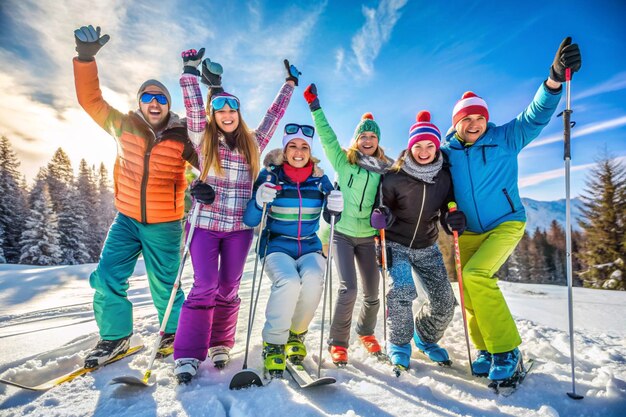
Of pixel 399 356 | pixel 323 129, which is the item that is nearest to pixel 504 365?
pixel 399 356

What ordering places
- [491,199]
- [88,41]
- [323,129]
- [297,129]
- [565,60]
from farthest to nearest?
1. [323,129]
2. [297,129]
3. [491,199]
4. [88,41]
5. [565,60]

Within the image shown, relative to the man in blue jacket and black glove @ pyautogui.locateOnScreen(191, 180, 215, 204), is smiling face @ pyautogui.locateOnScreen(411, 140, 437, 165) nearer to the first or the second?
the man in blue jacket

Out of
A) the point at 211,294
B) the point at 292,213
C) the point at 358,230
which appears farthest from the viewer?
the point at 358,230

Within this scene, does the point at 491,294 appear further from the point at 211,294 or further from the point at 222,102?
the point at 222,102

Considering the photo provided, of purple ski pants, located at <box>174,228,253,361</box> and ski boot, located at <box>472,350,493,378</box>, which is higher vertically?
purple ski pants, located at <box>174,228,253,361</box>

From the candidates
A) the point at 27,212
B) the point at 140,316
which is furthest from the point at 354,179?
the point at 27,212

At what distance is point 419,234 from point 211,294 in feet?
8.18

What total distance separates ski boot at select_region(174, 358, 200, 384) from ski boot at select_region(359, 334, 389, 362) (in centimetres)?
193

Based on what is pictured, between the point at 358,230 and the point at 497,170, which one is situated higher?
the point at 497,170

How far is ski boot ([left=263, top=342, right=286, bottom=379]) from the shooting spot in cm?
279

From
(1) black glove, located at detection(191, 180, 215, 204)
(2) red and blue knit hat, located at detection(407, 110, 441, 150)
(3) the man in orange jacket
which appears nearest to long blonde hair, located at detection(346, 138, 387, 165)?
(2) red and blue knit hat, located at detection(407, 110, 441, 150)

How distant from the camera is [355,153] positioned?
4.02 m

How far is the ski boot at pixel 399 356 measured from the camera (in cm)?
300

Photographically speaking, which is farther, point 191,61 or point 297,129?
point 297,129
